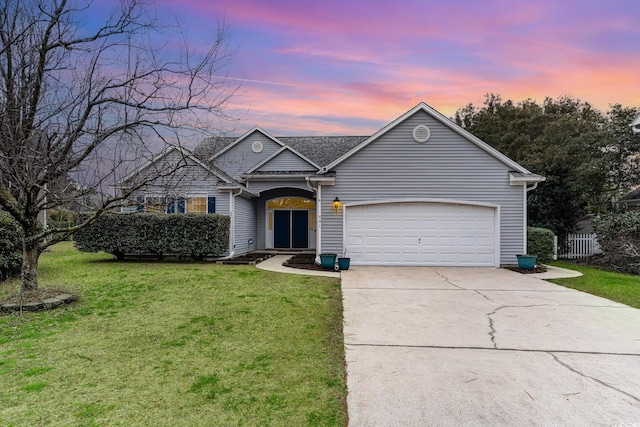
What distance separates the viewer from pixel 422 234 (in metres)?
13.3

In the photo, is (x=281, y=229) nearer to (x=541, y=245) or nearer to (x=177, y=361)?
(x=541, y=245)

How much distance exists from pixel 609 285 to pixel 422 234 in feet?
17.8

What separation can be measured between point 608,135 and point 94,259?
2361 cm

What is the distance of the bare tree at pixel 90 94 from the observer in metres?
6.52

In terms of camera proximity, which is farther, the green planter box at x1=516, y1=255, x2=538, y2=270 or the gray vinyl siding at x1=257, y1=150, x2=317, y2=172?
the gray vinyl siding at x1=257, y1=150, x2=317, y2=172

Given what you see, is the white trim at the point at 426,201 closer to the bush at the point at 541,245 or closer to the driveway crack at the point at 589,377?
the bush at the point at 541,245

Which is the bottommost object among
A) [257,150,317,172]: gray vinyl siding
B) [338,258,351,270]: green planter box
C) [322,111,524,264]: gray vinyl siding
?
[338,258,351,270]: green planter box

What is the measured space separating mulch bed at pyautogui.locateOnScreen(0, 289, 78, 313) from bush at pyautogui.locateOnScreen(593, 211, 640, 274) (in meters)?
16.4

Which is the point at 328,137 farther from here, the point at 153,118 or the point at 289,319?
the point at 289,319

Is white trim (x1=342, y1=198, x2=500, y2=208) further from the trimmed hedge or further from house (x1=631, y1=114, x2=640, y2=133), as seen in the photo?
house (x1=631, y1=114, x2=640, y2=133)

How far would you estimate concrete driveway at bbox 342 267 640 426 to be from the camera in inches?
131

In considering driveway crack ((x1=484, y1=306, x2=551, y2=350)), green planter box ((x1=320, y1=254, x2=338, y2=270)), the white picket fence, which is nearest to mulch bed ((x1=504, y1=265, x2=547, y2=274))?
driveway crack ((x1=484, y1=306, x2=551, y2=350))

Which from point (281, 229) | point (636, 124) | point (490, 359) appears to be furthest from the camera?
point (281, 229)

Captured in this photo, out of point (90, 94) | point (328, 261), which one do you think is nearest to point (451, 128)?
point (328, 261)
